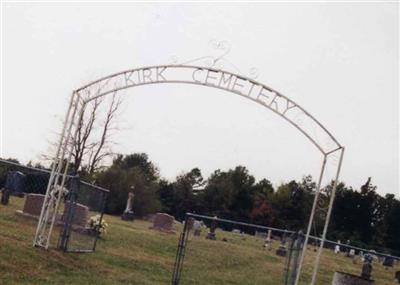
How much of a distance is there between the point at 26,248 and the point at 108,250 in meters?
4.36

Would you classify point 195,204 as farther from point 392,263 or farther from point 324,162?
point 324,162

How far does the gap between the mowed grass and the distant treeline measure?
141 ft

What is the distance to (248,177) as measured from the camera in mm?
92500

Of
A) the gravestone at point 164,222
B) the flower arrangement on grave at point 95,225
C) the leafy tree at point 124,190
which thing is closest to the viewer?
the flower arrangement on grave at point 95,225

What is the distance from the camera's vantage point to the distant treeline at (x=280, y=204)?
232ft

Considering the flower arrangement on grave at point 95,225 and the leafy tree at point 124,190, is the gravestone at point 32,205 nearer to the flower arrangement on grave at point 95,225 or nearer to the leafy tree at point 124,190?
the flower arrangement on grave at point 95,225

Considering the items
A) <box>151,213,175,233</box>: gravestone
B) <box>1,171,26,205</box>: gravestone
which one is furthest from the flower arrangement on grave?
<box>151,213,175,233</box>: gravestone

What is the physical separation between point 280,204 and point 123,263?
6533 cm

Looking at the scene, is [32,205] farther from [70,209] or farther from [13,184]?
[13,184]

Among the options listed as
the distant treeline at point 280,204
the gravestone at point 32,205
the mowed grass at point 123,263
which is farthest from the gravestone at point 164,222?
the distant treeline at point 280,204

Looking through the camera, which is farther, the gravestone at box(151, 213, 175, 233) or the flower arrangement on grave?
the gravestone at box(151, 213, 175, 233)

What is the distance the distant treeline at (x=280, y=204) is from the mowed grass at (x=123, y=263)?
4293cm

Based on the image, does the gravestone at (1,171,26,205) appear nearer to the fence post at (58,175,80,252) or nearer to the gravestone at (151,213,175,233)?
the gravestone at (151,213,175,233)

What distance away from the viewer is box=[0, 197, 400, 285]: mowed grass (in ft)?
36.7
